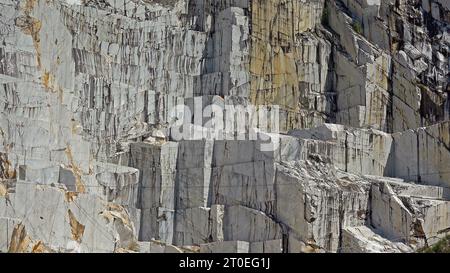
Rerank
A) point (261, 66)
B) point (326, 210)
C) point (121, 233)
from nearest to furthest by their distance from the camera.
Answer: point (121, 233) → point (326, 210) → point (261, 66)

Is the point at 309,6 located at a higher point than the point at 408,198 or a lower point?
higher

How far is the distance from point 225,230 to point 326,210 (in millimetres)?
4620

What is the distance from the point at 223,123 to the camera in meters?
61.4

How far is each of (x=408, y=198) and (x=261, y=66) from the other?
11621mm

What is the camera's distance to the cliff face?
5116 cm

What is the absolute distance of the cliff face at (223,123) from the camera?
5116 cm

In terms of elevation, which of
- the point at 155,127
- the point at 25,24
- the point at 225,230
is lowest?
the point at 225,230

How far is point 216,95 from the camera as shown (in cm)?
6319

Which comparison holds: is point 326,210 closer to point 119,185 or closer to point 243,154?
point 243,154

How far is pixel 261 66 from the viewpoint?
65625mm
